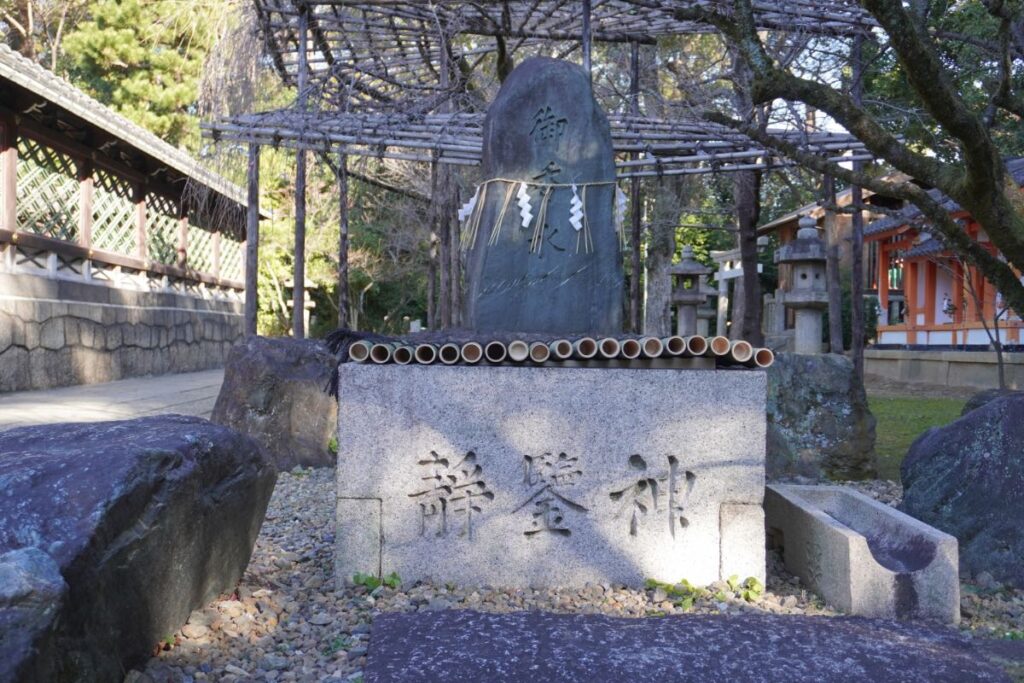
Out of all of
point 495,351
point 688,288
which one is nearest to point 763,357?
point 495,351

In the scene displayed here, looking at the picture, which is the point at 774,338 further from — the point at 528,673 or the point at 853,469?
the point at 528,673

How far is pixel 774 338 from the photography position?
2538cm

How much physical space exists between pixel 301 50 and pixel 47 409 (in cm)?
429

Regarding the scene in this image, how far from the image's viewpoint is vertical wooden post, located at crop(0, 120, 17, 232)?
35.6ft

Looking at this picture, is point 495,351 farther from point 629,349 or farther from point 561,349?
point 629,349

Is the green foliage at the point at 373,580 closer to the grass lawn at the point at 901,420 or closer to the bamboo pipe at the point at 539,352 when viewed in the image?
the bamboo pipe at the point at 539,352

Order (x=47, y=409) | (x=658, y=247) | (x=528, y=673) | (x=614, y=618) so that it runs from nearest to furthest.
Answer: (x=528, y=673) < (x=614, y=618) < (x=47, y=409) < (x=658, y=247)


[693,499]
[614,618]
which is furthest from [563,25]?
[614,618]

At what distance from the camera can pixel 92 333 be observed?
12.9 m

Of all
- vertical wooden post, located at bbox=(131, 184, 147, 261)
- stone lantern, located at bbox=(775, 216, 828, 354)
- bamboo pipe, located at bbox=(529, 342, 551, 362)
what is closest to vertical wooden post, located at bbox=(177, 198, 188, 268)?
vertical wooden post, located at bbox=(131, 184, 147, 261)

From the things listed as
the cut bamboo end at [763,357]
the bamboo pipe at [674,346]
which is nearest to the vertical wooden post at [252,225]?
the bamboo pipe at [674,346]

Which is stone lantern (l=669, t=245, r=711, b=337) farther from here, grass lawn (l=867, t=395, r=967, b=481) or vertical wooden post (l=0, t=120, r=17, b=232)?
vertical wooden post (l=0, t=120, r=17, b=232)

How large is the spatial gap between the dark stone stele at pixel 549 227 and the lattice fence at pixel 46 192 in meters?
8.23

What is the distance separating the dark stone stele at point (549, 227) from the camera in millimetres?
5770
